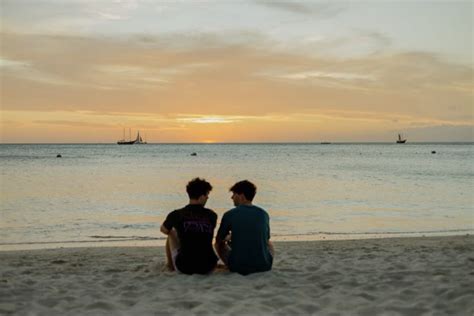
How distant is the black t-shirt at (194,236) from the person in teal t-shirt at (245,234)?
0.20 m

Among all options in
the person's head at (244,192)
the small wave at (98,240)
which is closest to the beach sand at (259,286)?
the person's head at (244,192)

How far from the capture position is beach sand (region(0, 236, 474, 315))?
5.61 metres

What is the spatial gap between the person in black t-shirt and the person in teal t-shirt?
8.4 inches

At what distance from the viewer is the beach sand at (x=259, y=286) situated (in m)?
5.61

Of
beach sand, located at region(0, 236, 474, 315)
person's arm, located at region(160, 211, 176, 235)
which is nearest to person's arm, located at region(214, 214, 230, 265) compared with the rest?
beach sand, located at region(0, 236, 474, 315)

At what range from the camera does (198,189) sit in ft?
23.1

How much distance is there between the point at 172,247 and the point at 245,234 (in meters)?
1.06

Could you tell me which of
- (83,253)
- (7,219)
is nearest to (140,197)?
(7,219)

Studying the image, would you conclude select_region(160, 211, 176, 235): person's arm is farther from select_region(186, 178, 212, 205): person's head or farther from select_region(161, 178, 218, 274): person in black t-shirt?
select_region(186, 178, 212, 205): person's head

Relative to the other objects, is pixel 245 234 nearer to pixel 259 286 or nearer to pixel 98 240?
pixel 259 286

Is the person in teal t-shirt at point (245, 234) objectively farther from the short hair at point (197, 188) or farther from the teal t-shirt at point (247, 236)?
the short hair at point (197, 188)

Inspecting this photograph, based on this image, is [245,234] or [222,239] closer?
[245,234]

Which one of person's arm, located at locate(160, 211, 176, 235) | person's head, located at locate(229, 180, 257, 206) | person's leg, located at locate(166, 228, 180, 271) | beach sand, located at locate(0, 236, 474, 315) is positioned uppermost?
person's head, located at locate(229, 180, 257, 206)

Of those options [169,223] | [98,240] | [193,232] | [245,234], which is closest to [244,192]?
[245,234]
